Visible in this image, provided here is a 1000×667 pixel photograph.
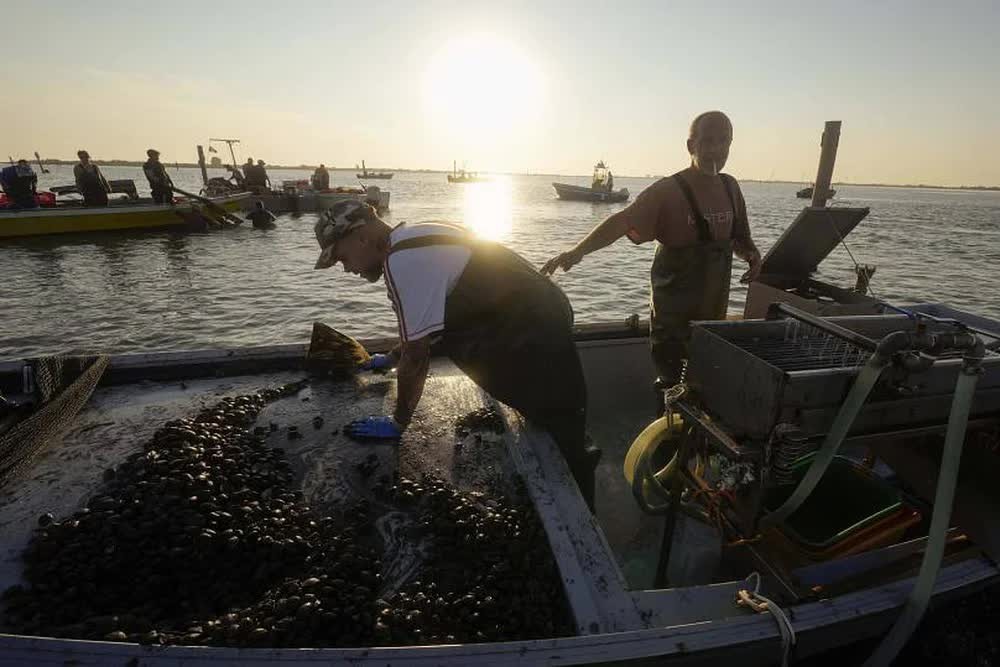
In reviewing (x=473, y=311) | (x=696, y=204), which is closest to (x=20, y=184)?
(x=473, y=311)

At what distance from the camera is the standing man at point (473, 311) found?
282cm

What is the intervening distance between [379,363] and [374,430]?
46.5 inches

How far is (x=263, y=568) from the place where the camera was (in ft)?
7.77

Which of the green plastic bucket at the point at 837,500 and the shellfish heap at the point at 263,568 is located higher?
the shellfish heap at the point at 263,568

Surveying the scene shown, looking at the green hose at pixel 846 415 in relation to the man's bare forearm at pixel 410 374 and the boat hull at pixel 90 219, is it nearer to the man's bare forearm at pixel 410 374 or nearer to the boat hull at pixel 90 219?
the man's bare forearm at pixel 410 374

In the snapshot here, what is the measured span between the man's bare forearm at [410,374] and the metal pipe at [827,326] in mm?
2090

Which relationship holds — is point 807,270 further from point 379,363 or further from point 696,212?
point 379,363

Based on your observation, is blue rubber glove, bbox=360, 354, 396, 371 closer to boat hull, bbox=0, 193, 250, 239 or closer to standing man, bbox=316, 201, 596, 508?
standing man, bbox=316, 201, 596, 508

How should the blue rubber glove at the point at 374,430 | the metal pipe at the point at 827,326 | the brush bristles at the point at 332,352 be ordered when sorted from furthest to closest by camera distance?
the brush bristles at the point at 332,352 < the blue rubber glove at the point at 374,430 < the metal pipe at the point at 827,326

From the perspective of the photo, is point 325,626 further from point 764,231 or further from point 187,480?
point 764,231

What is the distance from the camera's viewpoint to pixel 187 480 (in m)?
2.82

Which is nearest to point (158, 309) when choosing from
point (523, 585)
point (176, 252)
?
point (176, 252)

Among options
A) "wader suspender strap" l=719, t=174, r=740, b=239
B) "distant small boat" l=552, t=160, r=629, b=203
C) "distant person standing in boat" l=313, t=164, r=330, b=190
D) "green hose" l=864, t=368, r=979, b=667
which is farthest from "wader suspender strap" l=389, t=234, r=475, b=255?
→ "distant small boat" l=552, t=160, r=629, b=203

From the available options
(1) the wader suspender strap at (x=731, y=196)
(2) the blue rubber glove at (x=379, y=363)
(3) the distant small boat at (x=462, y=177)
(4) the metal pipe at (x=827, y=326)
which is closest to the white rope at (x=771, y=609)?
(4) the metal pipe at (x=827, y=326)
